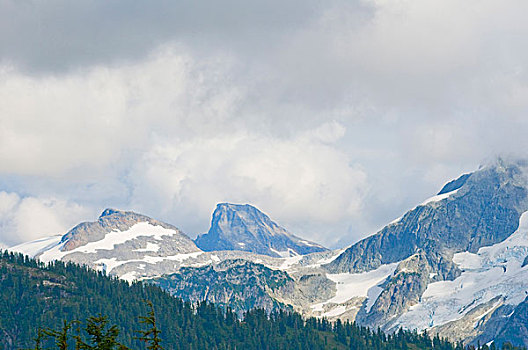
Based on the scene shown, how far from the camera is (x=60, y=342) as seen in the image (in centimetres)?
6000

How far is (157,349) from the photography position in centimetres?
6053

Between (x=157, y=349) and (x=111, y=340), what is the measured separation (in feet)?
12.7

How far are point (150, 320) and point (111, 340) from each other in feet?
11.5

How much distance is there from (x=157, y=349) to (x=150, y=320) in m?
2.43

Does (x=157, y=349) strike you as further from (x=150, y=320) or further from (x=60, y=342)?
(x=60, y=342)

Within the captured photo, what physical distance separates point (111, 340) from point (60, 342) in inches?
172

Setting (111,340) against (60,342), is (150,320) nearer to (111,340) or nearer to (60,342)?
(111,340)

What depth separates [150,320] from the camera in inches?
2391

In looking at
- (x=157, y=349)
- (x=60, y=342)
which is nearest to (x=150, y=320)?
(x=157, y=349)

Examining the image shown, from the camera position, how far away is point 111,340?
5931cm
